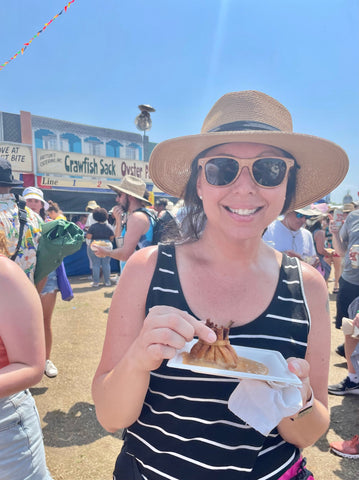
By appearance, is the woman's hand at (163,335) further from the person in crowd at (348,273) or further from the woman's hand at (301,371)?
the person in crowd at (348,273)

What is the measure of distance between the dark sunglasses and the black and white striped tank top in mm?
491

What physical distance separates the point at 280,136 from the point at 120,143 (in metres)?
22.4

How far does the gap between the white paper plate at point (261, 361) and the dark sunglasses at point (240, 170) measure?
0.65 meters

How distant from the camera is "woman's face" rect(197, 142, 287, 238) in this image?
1215 millimetres

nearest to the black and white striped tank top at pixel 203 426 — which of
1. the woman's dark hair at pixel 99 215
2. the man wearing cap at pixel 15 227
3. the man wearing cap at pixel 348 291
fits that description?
the man wearing cap at pixel 15 227

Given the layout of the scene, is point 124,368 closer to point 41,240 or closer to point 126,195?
point 41,240

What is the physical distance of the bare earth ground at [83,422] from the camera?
268 cm

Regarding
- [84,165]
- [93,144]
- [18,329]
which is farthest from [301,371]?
[93,144]

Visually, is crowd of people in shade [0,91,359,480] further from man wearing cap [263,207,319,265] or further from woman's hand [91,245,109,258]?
man wearing cap [263,207,319,265]

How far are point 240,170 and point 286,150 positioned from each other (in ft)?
1.09

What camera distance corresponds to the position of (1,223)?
262 cm

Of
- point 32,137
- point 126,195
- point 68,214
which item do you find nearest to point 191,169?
point 126,195

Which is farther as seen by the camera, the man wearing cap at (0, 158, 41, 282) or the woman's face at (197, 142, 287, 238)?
the man wearing cap at (0, 158, 41, 282)

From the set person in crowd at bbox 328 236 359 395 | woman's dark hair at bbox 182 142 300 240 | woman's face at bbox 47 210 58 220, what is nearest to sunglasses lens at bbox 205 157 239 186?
woman's dark hair at bbox 182 142 300 240
